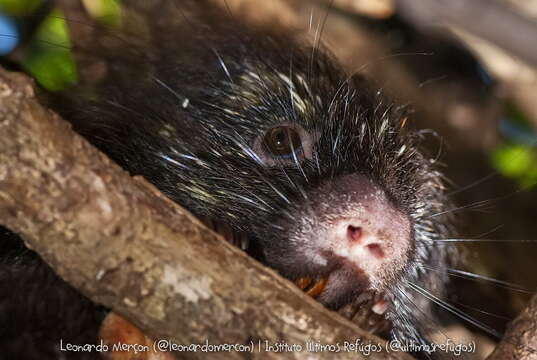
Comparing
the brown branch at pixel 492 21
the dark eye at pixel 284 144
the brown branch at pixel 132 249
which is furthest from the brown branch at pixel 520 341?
the dark eye at pixel 284 144

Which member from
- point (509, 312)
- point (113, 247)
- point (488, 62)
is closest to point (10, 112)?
point (113, 247)

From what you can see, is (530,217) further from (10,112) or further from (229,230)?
(10,112)

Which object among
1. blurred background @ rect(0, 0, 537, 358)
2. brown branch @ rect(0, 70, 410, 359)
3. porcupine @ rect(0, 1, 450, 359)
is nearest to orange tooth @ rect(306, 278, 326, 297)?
porcupine @ rect(0, 1, 450, 359)

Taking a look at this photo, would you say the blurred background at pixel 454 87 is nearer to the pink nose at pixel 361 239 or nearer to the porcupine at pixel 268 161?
the porcupine at pixel 268 161

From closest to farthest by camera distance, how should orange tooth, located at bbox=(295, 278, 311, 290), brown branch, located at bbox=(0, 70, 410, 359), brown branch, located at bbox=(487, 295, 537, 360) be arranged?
brown branch, located at bbox=(0, 70, 410, 359), brown branch, located at bbox=(487, 295, 537, 360), orange tooth, located at bbox=(295, 278, 311, 290)

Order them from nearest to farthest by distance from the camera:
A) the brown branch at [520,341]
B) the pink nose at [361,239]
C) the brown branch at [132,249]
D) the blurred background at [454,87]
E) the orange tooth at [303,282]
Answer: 1. the brown branch at [132,249]
2. the brown branch at [520,341]
3. the pink nose at [361,239]
4. the orange tooth at [303,282]
5. the blurred background at [454,87]

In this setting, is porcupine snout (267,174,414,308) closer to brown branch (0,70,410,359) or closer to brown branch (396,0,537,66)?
brown branch (0,70,410,359)
